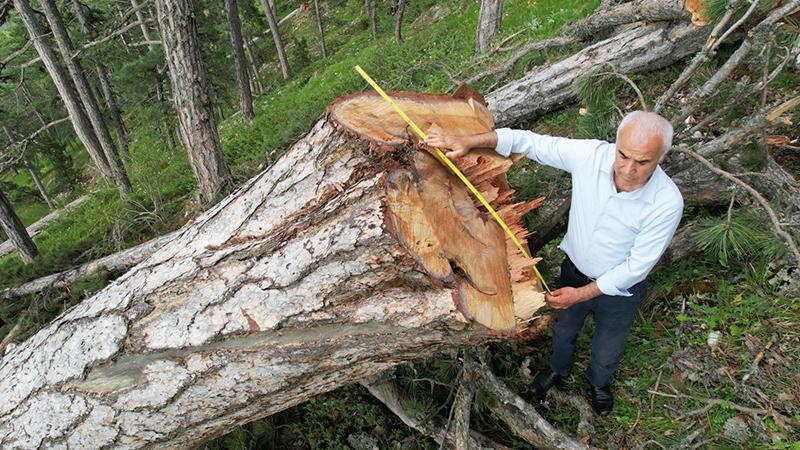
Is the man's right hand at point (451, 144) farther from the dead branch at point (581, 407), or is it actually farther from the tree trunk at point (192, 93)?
the tree trunk at point (192, 93)

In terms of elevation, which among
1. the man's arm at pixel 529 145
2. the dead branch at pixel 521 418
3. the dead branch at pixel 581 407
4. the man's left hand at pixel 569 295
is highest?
the man's arm at pixel 529 145

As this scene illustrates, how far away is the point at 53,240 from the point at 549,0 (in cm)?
1373

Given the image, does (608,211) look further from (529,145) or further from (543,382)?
(543,382)

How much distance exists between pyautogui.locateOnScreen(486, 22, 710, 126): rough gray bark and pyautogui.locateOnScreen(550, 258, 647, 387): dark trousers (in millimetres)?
2015

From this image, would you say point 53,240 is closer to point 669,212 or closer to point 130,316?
point 130,316

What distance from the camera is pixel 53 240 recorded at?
12078mm

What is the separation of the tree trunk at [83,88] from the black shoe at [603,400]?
1117 centimetres

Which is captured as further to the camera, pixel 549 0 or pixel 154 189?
pixel 549 0

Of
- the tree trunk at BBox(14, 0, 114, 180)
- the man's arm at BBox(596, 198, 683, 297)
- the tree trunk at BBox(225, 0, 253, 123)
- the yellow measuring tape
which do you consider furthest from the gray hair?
the tree trunk at BBox(225, 0, 253, 123)

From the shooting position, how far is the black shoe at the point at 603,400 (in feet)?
9.11

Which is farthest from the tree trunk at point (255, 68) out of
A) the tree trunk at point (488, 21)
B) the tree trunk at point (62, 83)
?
the tree trunk at point (488, 21)

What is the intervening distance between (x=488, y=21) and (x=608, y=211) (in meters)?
6.15

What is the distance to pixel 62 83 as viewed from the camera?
9906 millimetres

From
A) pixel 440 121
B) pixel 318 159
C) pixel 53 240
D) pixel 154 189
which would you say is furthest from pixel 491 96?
pixel 53 240
